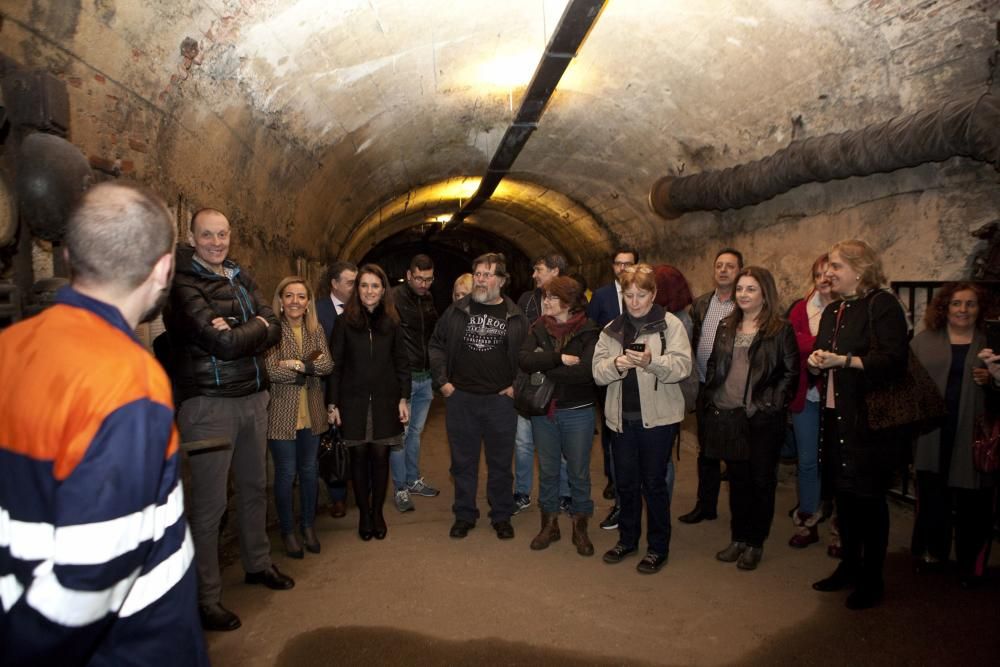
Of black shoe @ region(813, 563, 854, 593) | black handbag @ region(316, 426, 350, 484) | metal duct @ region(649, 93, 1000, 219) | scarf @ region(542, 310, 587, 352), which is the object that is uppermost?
metal duct @ region(649, 93, 1000, 219)

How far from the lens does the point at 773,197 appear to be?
6184 mm

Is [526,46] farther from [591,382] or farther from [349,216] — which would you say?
[349,216]

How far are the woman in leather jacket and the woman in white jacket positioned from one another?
0.29 meters

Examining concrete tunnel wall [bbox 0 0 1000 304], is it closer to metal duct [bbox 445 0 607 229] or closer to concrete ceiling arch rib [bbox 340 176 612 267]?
metal duct [bbox 445 0 607 229]

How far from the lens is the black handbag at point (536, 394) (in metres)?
4.06

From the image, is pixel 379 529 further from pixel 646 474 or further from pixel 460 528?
pixel 646 474

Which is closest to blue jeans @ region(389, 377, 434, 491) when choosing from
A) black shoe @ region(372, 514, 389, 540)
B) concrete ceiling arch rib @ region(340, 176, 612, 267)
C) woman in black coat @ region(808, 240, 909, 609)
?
black shoe @ region(372, 514, 389, 540)

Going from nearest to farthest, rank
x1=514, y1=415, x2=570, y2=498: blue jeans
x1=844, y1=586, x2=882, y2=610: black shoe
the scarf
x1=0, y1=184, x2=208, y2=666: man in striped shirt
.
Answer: x1=0, y1=184, x2=208, y2=666: man in striped shirt, x1=844, y1=586, x2=882, y2=610: black shoe, the scarf, x1=514, y1=415, x2=570, y2=498: blue jeans

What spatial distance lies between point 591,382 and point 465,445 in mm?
1037

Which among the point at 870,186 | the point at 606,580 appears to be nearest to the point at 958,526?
the point at 606,580

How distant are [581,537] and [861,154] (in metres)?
3.35

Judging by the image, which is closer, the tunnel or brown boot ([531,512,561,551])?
the tunnel

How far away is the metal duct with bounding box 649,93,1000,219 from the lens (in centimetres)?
376

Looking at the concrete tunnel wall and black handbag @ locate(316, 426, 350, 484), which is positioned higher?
the concrete tunnel wall
